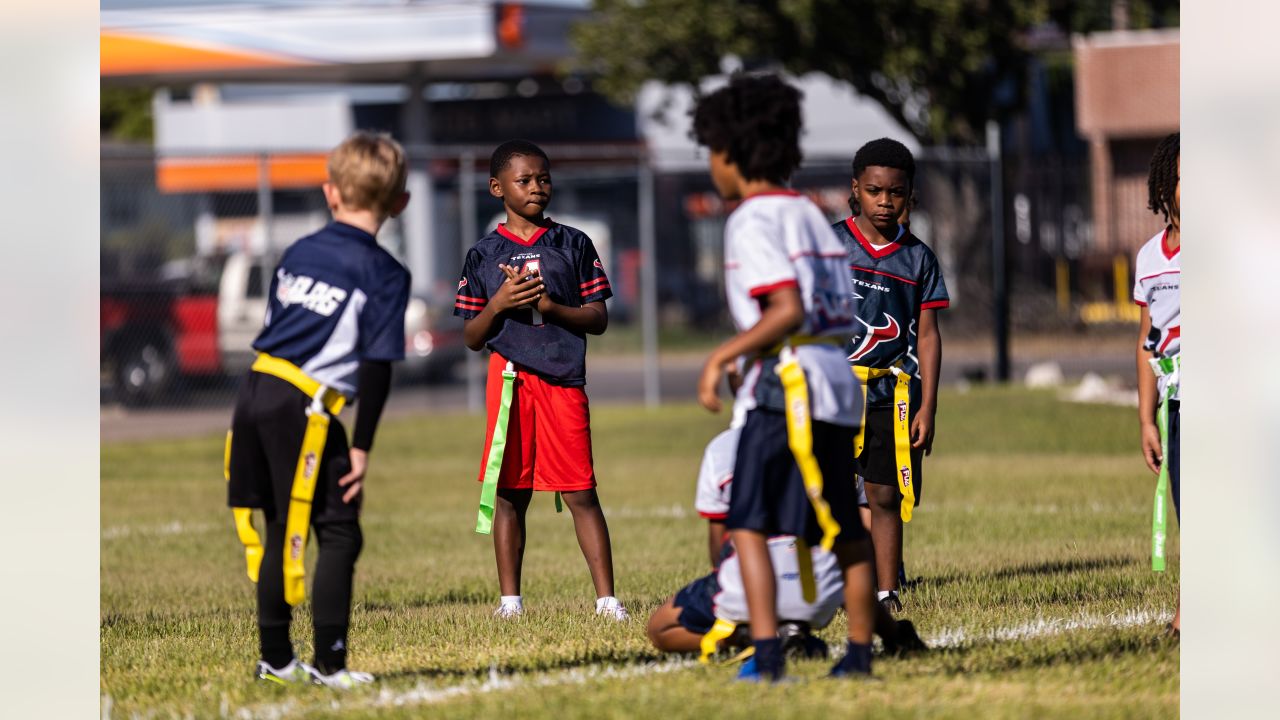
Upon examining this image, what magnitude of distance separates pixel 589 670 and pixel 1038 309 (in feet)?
67.1

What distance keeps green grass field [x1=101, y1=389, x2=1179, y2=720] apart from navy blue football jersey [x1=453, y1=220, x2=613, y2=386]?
1062 mm

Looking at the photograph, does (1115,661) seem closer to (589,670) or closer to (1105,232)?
(589,670)

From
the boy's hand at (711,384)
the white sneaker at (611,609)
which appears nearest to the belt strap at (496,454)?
the white sneaker at (611,609)

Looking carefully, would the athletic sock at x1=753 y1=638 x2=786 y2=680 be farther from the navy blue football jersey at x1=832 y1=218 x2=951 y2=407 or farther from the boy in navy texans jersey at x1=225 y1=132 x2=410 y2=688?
the navy blue football jersey at x1=832 y1=218 x2=951 y2=407

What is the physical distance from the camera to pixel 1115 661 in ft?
18.2

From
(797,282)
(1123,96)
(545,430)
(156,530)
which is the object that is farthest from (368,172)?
(1123,96)

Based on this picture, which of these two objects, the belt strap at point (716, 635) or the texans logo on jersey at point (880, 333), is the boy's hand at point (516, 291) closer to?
the texans logo on jersey at point (880, 333)

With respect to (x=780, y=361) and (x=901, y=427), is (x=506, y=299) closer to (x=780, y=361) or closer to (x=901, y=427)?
(x=901, y=427)

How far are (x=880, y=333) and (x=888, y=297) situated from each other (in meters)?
0.15

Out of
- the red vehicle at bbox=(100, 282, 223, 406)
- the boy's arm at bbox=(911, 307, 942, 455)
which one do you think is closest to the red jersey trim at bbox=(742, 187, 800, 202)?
the boy's arm at bbox=(911, 307, 942, 455)

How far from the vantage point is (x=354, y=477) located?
515 cm

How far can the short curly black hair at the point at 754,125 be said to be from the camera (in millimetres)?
5066

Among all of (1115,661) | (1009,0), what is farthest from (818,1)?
(1115,661)

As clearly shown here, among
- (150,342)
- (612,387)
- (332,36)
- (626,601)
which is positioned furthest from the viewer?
(332,36)
